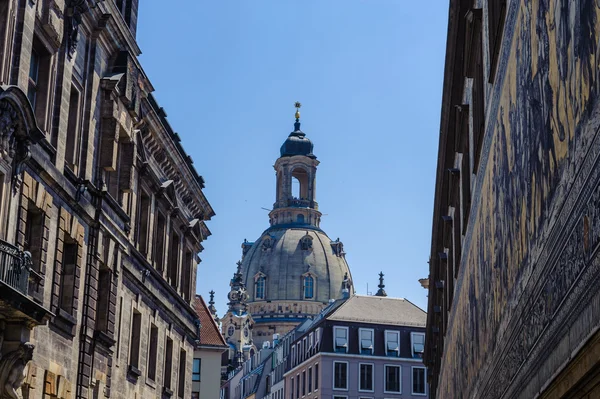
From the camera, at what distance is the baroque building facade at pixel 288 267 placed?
179500mm

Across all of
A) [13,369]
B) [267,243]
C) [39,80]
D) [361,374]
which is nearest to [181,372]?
[39,80]

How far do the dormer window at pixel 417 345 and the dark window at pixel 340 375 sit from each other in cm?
642

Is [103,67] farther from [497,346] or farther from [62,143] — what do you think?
[497,346]

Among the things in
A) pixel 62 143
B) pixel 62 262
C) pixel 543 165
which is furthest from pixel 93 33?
pixel 543 165

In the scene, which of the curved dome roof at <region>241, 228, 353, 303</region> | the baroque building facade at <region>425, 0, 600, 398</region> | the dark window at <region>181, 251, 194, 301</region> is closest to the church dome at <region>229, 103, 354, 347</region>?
the curved dome roof at <region>241, 228, 353, 303</region>

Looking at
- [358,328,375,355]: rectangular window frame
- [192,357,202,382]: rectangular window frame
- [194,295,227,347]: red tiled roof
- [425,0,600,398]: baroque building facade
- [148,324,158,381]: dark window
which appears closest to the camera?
[425,0,600,398]: baroque building facade

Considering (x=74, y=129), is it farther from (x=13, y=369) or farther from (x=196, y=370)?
(x=196, y=370)

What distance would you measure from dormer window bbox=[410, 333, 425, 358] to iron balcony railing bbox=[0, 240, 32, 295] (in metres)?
68.4

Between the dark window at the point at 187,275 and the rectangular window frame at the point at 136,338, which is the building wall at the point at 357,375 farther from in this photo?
the rectangular window frame at the point at 136,338

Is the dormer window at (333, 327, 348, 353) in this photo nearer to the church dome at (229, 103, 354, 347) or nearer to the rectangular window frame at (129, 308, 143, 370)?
the rectangular window frame at (129, 308, 143, 370)

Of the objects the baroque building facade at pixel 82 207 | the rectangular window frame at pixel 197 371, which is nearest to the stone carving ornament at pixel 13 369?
the baroque building facade at pixel 82 207

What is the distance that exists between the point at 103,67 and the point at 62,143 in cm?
445

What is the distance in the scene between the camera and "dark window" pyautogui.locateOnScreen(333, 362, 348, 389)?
8219 cm

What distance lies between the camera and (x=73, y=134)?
81.5ft
